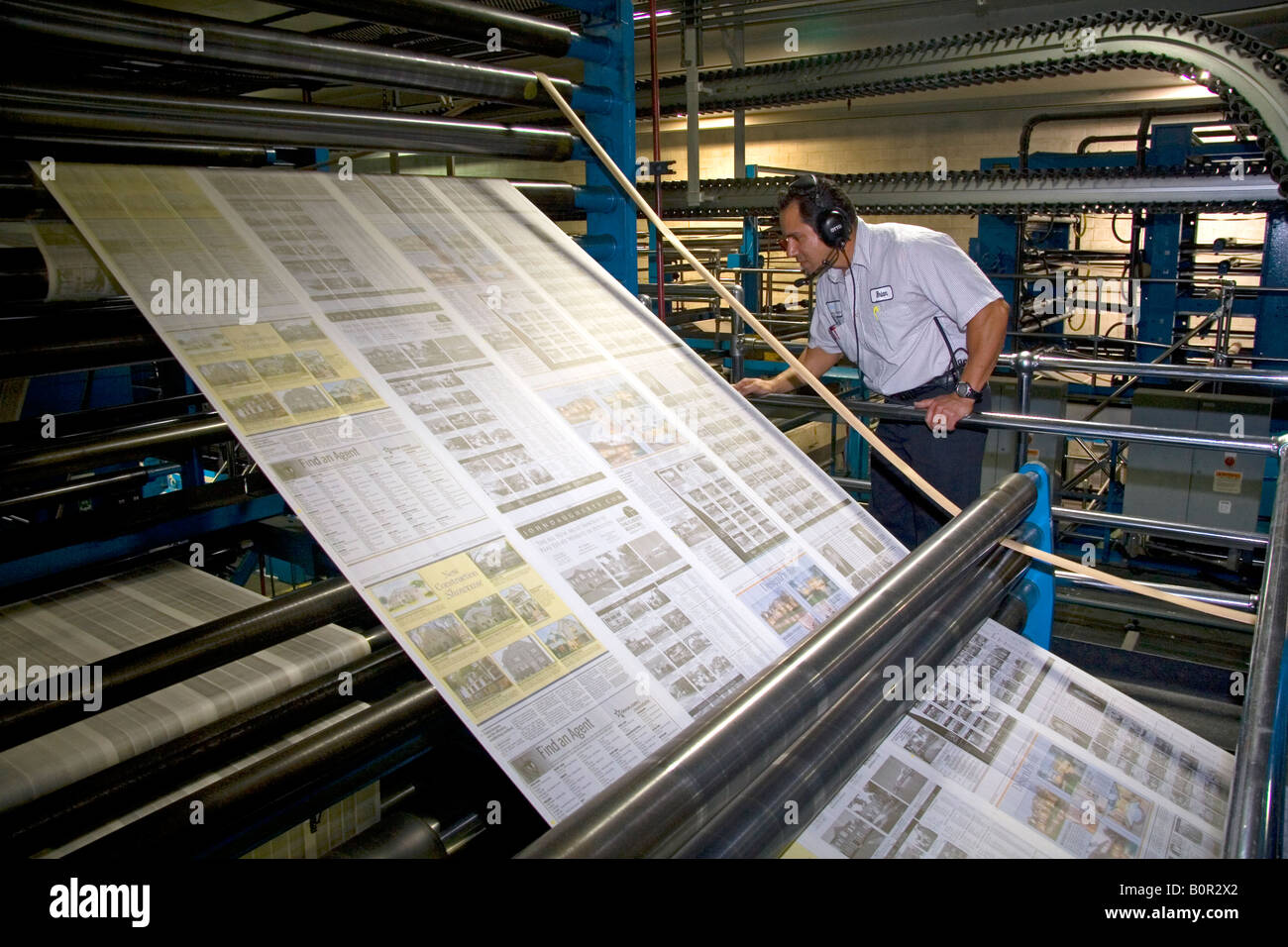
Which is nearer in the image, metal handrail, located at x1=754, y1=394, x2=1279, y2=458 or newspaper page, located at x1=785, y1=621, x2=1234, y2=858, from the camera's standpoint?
newspaper page, located at x1=785, y1=621, x2=1234, y2=858

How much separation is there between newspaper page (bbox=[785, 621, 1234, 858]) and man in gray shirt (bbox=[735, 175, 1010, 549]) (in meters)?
1.00

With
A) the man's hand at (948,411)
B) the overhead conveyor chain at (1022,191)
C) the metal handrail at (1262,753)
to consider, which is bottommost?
the metal handrail at (1262,753)

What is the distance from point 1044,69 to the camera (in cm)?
321

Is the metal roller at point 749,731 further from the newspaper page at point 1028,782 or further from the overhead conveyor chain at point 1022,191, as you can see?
the overhead conveyor chain at point 1022,191

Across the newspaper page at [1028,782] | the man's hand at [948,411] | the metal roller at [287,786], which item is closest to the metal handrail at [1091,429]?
the man's hand at [948,411]

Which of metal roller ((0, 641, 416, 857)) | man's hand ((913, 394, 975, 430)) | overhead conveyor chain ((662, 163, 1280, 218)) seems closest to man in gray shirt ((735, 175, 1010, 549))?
man's hand ((913, 394, 975, 430))

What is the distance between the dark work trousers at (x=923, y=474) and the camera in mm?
2756

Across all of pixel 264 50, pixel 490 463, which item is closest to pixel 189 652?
pixel 490 463

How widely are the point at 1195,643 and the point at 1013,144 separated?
818 centimetres

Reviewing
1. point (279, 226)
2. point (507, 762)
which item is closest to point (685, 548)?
point (507, 762)

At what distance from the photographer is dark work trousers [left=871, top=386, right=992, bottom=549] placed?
9.04ft

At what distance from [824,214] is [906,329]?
1.49 ft

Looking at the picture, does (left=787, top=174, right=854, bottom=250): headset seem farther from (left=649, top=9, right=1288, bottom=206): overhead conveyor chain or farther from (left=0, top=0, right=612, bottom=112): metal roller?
(left=649, top=9, right=1288, bottom=206): overhead conveyor chain
